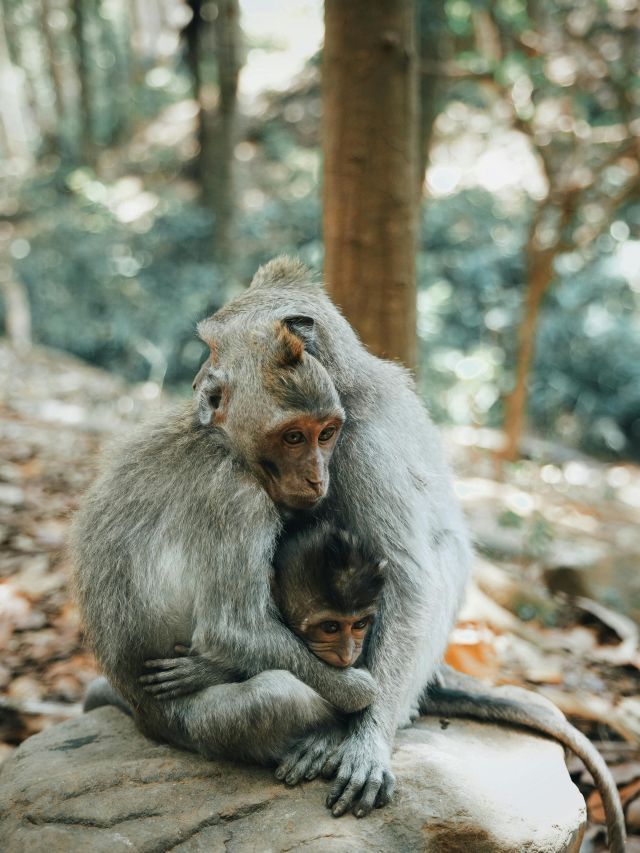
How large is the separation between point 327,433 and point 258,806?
130cm

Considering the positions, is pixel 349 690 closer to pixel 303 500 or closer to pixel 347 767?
pixel 347 767

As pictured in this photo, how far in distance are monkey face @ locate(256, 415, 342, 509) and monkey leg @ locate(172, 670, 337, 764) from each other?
628 millimetres

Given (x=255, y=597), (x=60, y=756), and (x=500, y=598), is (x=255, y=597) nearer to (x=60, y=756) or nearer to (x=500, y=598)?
(x=60, y=756)

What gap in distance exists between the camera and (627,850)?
365cm

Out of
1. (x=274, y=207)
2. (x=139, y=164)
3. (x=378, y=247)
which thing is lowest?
(x=378, y=247)

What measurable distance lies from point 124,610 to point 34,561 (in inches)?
118

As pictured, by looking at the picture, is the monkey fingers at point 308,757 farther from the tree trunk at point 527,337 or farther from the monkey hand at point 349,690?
the tree trunk at point 527,337

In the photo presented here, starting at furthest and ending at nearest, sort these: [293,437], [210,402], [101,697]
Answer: [101,697], [210,402], [293,437]

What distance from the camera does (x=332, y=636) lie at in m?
3.03

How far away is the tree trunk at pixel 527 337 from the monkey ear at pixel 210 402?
6143 mm

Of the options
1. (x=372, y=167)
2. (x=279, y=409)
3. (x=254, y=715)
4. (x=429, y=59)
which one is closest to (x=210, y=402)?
(x=279, y=409)

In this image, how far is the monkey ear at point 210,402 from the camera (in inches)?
121

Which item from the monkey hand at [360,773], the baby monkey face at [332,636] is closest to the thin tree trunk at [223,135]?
the baby monkey face at [332,636]

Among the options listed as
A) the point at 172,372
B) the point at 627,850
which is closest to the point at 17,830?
the point at 627,850
